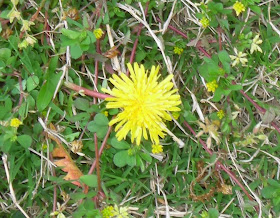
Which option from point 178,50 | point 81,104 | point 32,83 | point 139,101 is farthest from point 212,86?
point 32,83

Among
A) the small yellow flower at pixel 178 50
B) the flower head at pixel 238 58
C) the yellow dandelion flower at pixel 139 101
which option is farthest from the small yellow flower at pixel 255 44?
the yellow dandelion flower at pixel 139 101

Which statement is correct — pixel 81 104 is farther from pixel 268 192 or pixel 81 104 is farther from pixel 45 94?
pixel 268 192

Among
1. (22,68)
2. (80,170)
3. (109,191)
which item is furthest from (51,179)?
(22,68)

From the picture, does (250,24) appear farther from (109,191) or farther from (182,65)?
(109,191)

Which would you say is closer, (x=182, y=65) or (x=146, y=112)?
(x=146, y=112)

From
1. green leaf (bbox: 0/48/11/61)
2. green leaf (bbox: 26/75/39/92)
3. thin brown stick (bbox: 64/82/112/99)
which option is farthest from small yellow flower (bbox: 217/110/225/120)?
green leaf (bbox: 0/48/11/61)

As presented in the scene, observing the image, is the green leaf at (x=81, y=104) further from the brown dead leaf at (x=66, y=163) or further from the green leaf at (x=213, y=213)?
the green leaf at (x=213, y=213)
